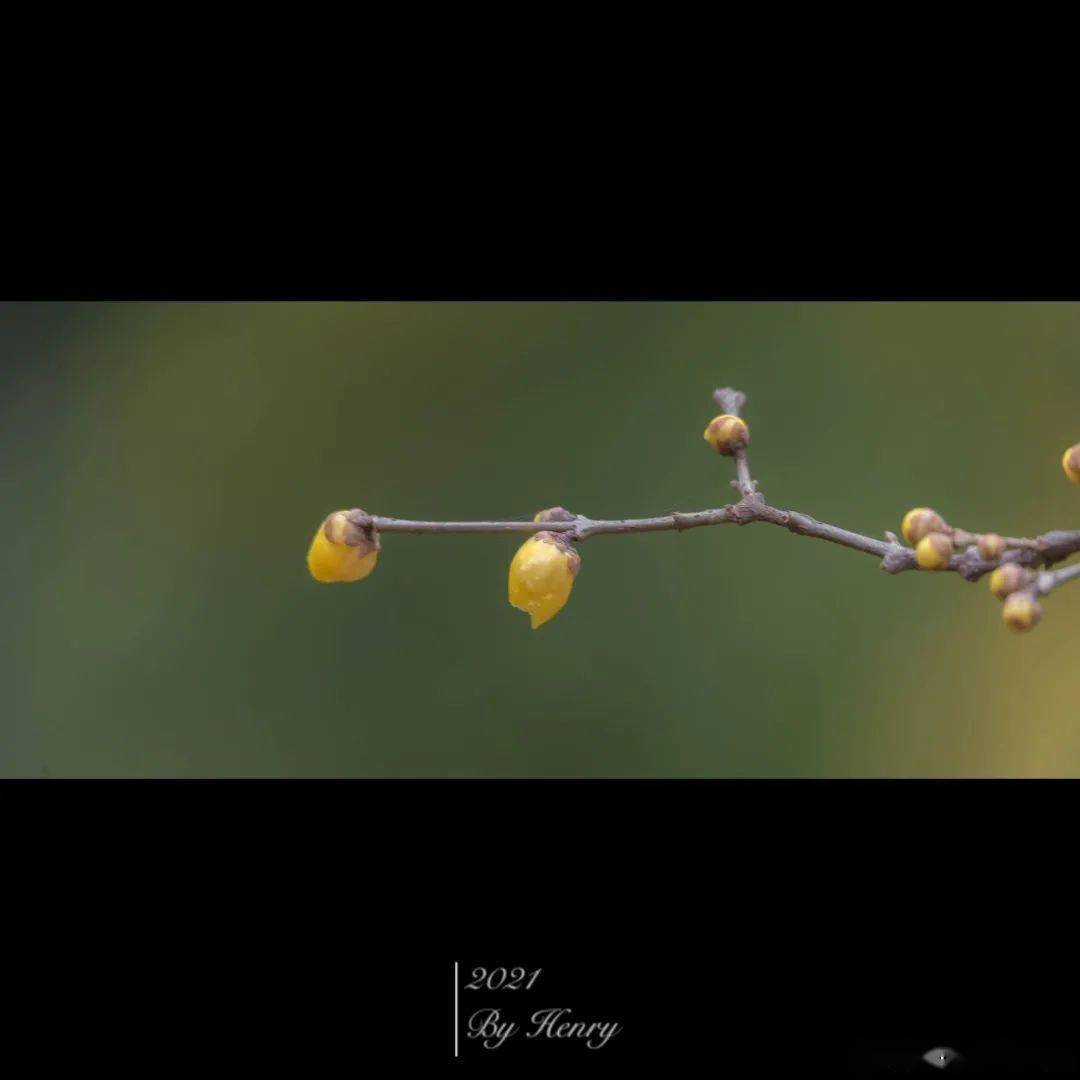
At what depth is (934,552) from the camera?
96cm

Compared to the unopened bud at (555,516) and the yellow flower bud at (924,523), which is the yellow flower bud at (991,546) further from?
the unopened bud at (555,516)

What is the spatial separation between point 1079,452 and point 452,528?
22.7 inches

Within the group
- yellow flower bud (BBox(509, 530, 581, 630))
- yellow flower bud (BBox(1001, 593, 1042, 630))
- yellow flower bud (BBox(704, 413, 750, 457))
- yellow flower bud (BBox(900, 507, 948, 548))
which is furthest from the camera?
yellow flower bud (BBox(704, 413, 750, 457))

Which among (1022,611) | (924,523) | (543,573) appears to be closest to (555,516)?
(543,573)

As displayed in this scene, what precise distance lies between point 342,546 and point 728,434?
0.41 meters


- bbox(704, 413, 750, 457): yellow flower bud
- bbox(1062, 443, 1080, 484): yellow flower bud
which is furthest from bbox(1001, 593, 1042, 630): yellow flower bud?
bbox(704, 413, 750, 457): yellow flower bud

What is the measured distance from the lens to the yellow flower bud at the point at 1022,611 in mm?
887

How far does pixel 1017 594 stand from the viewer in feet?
2.96

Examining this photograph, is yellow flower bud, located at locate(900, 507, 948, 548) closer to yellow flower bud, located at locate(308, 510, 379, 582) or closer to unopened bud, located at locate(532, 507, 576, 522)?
unopened bud, located at locate(532, 507, 576, 522)

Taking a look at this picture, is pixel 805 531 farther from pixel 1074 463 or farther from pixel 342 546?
pixel 342 546

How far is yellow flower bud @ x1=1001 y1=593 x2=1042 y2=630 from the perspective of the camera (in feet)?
2.91

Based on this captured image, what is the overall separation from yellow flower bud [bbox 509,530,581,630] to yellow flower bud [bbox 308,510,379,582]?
0.15 m
